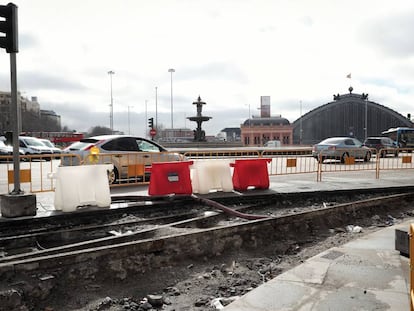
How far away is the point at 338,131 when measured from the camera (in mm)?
112562

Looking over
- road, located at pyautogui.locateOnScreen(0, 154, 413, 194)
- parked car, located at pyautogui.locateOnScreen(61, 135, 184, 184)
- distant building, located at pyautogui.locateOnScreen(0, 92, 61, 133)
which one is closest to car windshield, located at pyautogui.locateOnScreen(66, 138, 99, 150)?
parked car, located at pyautogui.locateOnScreen(61, 135, 184, 184)

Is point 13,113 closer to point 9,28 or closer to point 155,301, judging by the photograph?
point 9,28

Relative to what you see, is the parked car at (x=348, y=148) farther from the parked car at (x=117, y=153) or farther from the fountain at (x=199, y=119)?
the fountain at (x=199, y=119)

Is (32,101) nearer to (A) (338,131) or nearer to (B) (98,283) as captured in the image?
(A) (338,131)

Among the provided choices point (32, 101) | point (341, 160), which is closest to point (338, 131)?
point (32, 101)

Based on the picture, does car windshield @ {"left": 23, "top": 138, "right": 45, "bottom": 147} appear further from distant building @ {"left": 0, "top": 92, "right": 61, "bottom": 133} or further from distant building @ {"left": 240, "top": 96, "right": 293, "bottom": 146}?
distant building @ {"left": 240, "top": 96, "right": 293, "bottom": 146}

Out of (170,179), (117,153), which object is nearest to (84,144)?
(117,153)

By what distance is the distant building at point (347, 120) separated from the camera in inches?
4213

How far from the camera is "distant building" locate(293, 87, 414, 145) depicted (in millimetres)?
107000

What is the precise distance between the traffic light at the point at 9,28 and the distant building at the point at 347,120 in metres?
102

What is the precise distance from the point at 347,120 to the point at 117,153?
109 meters

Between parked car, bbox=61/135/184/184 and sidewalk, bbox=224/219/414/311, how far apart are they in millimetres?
7821

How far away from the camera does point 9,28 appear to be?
6863 mm

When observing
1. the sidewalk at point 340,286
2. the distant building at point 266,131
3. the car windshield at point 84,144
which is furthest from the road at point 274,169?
the distant building at point 266,131
